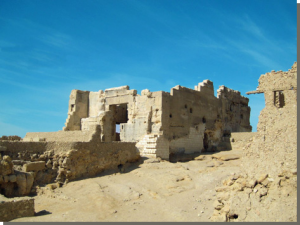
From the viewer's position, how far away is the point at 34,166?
462 inches

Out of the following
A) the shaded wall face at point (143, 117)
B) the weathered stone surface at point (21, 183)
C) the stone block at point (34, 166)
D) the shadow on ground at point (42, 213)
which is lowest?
the shadow on ground at point (42, 213)

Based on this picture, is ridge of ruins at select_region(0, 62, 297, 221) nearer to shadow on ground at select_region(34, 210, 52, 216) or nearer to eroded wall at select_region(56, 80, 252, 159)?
eroded wall at select_region(56, 80, 252, 159)

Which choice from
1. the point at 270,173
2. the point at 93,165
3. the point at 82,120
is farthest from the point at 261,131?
the point at 82,120

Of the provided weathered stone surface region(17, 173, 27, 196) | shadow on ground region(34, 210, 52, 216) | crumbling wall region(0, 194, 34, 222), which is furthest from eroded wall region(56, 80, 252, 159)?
crumbling wall region(0, 194, 34, 222)

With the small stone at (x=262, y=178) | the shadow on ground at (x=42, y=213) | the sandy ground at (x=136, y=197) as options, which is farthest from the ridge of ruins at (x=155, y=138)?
the sandy ground at (x=136, y=197)

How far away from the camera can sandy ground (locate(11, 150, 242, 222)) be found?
9.23 meters

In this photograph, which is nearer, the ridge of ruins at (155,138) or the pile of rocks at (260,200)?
the pile of rocks at (260,200)

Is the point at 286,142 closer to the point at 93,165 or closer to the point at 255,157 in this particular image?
the point at 255,157

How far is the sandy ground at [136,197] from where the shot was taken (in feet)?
30.3

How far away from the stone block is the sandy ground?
0.92 metres

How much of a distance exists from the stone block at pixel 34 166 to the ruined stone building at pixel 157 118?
255 centimetres

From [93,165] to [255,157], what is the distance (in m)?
7.07

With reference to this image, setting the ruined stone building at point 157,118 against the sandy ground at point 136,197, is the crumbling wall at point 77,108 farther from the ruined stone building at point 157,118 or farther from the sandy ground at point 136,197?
the sandy ground at point 136,197

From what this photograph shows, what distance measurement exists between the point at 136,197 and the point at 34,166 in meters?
3.91
